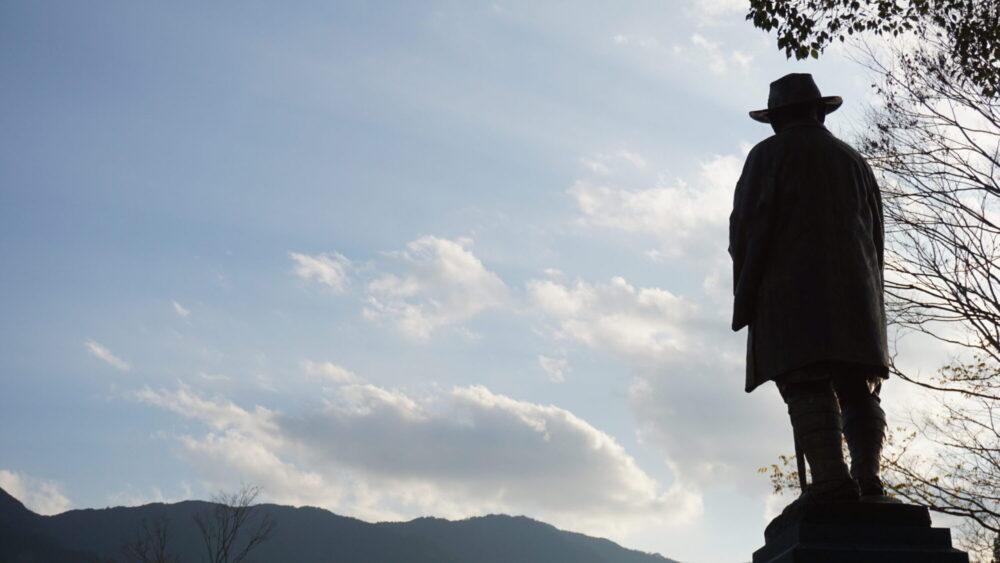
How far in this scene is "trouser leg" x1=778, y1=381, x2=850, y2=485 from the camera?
4.28 metres

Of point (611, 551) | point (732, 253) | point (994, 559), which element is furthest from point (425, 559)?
point (732, 253)

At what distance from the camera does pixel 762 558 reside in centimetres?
450

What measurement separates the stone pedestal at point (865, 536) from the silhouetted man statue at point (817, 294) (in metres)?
0.12

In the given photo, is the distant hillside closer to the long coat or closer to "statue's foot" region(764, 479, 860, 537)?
the long coat

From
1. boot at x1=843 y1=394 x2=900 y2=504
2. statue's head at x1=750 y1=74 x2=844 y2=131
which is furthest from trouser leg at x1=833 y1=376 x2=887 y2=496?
statue's head at x1=750 y1=74 x2=844 y2=131

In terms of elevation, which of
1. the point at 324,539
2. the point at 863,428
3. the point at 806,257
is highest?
the point at 324,539

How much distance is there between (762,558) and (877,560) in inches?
27.0

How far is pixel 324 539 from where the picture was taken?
135 meters

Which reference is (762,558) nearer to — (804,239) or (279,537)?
(804,239)

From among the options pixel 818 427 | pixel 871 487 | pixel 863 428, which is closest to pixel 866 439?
pixel 863 428

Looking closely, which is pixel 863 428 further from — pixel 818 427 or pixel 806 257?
pixel 806 257

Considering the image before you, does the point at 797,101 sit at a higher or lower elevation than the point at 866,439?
higher

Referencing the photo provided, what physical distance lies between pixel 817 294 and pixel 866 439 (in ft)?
2.54

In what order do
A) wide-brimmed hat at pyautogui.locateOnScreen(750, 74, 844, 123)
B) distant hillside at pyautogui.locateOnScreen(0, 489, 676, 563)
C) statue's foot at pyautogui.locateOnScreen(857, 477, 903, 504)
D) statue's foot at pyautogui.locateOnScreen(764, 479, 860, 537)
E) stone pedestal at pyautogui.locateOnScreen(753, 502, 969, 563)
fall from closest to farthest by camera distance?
1. stone pedestal at pyautogui.locateOnScreen(753, 502, 969, 563)
2. statue's foot at pyautogui.locateOnScreen(764, 479, 860, 537)
3. statue's foot at pyautogui.locateOnScreen(857, 477, 903, 504)
4. wide-brimmed hat at pyautogui.locateOnScreen(750, 74, 844, 123)
5. distant hillside at pyautogui.locateOnScreen(0, 489, 676, 563)
